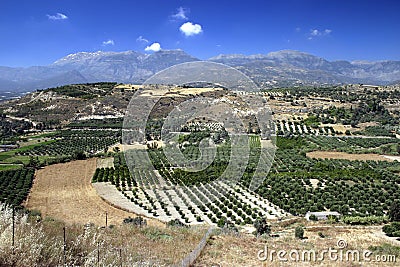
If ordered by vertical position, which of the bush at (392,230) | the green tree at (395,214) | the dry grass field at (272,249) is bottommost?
the green tree at (395,214)

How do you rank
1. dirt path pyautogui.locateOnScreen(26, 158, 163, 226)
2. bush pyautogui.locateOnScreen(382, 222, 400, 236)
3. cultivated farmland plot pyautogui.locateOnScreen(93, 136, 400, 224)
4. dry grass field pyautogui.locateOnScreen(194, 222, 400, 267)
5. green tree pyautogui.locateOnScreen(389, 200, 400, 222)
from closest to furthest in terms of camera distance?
dry grass field pyautogui.locateOnScreen(194, 222, 400, 267)
bush pyautogui.locateOnScreen(382, 222, 400, 236)
green tree pyautogui.locateOnScreen(389, 200, 400, 222)
dirt path pyautogui.locateOnScreen(26, 158, 163, 226)
cultivated farmland plot pyautogui.locateOnScreen(93, 136, 400, 224)

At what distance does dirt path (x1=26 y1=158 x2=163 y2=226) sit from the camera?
1817 cm

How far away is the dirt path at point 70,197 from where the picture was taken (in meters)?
18.2

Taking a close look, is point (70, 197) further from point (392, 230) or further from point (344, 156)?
point (344, 156)

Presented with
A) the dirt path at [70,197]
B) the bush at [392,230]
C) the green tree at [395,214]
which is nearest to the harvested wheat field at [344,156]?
the green tree at [395,214]

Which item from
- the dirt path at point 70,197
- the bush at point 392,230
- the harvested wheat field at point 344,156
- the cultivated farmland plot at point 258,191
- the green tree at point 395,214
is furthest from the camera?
the harvested wheat field at point 344,156

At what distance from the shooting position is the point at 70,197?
912 inches

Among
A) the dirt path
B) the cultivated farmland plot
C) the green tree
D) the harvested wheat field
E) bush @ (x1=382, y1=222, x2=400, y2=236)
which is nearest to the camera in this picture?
bush @ (x1=382, y1=222, x2=400, y2=236)

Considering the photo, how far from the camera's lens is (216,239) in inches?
321

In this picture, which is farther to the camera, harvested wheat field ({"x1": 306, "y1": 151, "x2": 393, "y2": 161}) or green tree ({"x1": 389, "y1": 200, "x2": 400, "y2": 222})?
harvested wheat field ({"x1": 306, "y1": 151, "x2": 393, "y2": 161})

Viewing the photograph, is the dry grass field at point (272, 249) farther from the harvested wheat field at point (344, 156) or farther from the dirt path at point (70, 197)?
the harvested wheat field at point (344, 156)

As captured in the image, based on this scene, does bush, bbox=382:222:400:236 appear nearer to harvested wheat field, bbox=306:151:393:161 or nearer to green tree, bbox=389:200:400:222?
green tree, bbox=389:200:400:222

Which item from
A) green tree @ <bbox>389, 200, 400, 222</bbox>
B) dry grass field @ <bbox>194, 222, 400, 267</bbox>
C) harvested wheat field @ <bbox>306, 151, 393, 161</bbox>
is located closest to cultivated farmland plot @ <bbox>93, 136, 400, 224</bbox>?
harvested wheat field @ <bbox>306, 151, 393, 161</bbox>

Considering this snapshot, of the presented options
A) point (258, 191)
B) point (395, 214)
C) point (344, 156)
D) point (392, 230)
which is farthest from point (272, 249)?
point (344, 156)
